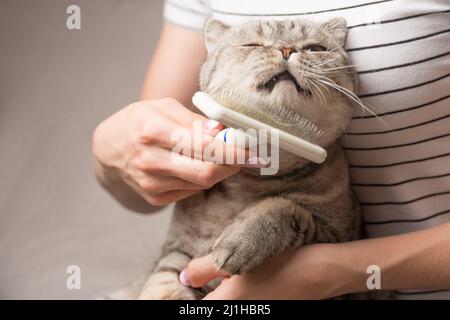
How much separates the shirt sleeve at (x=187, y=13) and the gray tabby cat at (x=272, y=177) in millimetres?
40

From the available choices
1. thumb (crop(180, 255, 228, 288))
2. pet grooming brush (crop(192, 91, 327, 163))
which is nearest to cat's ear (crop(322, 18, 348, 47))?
pet grooming brush (crop(192, 91, 327, 163))

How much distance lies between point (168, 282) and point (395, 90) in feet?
1.00

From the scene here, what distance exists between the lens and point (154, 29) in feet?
1.94

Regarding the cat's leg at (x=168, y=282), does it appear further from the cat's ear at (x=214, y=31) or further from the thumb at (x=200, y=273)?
the cat's ear at (x=214, y=31)

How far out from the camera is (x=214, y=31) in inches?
21.5

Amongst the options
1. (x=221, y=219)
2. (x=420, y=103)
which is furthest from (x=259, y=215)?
(x=420, y=103)

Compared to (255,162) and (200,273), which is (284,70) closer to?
(255,162)

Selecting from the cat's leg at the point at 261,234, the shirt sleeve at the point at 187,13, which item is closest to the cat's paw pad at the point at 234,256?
the cat's leg at the point at 261,234

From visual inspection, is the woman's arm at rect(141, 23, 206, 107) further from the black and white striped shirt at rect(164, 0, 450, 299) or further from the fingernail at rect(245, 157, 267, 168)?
the fingernail at rect(245, 157, 267, 168)

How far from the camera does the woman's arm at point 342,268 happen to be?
1.84 feet

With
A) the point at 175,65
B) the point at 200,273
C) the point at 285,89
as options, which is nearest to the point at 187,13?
the point at 175,65

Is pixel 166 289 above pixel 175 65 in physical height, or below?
below

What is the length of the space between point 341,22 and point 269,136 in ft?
0.50

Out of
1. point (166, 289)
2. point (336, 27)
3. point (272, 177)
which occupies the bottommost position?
point (166, 289)
